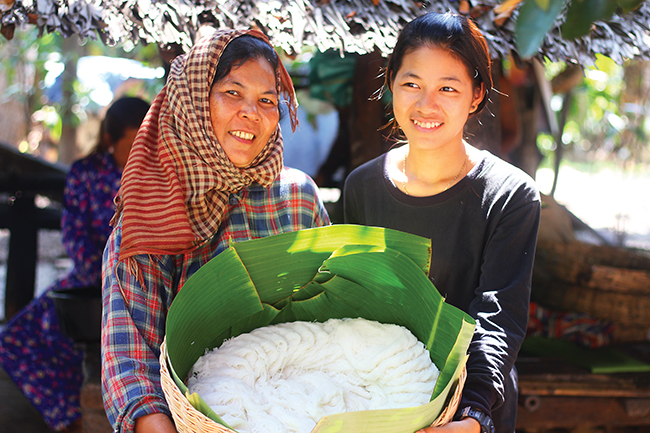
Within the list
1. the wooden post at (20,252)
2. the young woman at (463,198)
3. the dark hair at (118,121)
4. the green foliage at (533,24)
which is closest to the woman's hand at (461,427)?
the young woman at (463,198)

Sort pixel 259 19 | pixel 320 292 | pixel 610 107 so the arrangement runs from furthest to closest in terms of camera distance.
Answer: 1. pixel 610 107
2. pixel 259 19
3. pixel 320 292

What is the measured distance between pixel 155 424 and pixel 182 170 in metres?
0.60

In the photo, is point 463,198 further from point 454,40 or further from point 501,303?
point 454,40

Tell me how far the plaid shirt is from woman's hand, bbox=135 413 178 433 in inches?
0.4

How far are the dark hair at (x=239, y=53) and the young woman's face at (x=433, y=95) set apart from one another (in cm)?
40

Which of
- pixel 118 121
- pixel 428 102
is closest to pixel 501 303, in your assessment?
pixel 428 102

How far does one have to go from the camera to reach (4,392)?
10.3ft

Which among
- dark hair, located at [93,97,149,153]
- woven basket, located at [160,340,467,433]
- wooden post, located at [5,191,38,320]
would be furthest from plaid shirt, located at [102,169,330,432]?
wooden post, located at [5,191,38,320]

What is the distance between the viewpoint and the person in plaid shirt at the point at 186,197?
3.74ft

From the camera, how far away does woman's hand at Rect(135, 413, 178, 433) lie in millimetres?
1041

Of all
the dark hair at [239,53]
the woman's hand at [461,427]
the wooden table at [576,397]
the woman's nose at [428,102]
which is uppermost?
the dark hair at [239,53]

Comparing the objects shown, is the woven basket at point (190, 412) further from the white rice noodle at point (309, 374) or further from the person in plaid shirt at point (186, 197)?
the person in plaid shirt at point (186, 197)

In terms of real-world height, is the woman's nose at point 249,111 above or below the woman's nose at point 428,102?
below

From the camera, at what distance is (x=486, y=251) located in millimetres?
1343
